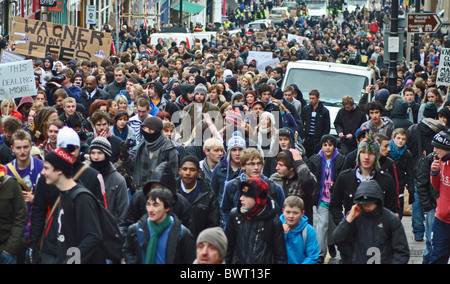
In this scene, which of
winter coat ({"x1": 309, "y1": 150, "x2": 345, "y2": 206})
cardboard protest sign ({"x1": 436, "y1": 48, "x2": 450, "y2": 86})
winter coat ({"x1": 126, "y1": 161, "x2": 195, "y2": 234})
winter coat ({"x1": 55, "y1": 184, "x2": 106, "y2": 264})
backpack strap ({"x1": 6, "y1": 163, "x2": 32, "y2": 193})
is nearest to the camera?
winter coat ({"x1": 55, "y1": 184, "x2": 106, "y2": 264})

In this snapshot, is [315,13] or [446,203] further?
[315,13]

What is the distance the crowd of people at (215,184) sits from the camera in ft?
21.0

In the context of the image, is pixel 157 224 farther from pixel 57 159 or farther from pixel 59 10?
pixel 59 10

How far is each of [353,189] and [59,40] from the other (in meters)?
13.6

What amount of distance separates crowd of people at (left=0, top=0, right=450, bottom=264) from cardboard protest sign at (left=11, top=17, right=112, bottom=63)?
21.5 ft

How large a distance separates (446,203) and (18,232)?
3951 mm

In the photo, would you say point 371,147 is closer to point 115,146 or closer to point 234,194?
point 234,194

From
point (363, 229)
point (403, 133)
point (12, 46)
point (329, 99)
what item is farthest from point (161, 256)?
point (12, 46)

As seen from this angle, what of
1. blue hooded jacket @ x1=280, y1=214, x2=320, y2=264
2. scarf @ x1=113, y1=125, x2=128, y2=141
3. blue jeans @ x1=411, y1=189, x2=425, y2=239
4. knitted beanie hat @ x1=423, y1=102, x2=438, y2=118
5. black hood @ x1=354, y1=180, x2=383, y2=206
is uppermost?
knitted beanie hat @ x1=423, y1=102, x2=438, y2=118

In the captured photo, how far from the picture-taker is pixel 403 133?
1049cm

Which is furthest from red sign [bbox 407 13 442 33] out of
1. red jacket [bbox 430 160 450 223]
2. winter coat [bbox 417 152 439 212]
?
red jacket [bbox 430 160 450 223]

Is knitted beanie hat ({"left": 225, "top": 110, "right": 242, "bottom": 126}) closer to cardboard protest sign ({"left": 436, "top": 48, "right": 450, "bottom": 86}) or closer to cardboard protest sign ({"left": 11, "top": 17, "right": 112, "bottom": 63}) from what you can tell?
cardboard protest sign ({"left": 436, "top": 48, "right": 450, "bottom": 86})

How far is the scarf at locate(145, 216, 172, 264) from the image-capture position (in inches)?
247

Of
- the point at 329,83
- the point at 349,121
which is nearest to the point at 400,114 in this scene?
the point at 349,121
